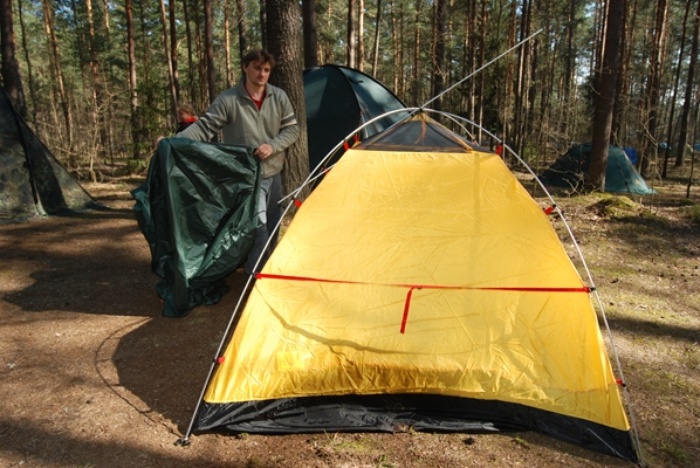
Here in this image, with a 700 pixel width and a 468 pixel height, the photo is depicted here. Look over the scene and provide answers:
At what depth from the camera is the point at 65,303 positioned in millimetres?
4332

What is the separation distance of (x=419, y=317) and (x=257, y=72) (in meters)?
2.35

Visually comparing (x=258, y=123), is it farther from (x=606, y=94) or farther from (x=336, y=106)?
(x=606, y=94)

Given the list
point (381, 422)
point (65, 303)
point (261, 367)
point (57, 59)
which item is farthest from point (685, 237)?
point (57, 59)

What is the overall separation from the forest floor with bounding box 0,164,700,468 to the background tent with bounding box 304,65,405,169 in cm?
335

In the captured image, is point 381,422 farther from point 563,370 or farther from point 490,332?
point 563,370

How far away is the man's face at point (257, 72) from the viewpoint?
372 cm

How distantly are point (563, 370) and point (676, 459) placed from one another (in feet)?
2.32

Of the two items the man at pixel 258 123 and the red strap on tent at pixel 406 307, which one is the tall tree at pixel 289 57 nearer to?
the man at pixel 258 123

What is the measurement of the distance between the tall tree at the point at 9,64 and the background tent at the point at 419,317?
917 centimetres

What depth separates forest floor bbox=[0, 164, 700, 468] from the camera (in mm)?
2508

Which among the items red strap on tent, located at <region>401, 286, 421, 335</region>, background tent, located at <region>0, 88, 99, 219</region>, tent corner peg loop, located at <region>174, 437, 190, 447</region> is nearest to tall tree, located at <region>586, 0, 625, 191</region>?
red strap on tent, located at <region>401, 286, 421, 335</region>

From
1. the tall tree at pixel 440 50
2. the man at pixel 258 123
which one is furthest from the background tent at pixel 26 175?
the tall tree at pixel 440 50

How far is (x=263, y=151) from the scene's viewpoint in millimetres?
3900

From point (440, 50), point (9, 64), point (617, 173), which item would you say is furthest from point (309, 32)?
point (617, 173)
